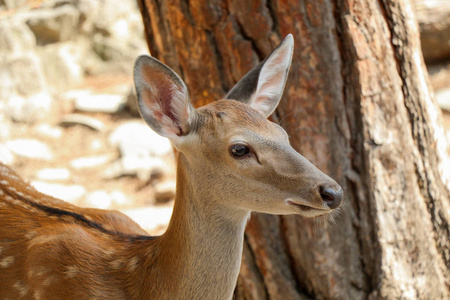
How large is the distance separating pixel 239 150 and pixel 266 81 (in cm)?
58

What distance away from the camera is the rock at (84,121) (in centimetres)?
904

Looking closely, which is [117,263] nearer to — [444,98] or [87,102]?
[444,98]

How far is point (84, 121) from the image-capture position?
9.10 meters

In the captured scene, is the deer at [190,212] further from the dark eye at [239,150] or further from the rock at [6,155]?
the rock at [6,155]

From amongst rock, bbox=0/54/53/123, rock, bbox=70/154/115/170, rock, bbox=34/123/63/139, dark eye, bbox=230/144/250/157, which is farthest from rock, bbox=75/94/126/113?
dark eye, bbox=230/144/250/157

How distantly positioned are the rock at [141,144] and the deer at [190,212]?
5.05m

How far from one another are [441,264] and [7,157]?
6.07 m

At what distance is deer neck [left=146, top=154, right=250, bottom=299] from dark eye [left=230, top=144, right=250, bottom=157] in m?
0.22

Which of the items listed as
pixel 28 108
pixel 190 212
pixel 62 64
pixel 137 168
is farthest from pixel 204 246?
pixel 62 64

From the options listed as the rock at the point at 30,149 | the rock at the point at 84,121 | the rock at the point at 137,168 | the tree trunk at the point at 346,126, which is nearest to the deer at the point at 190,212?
the tree trunk at the point at 346,126

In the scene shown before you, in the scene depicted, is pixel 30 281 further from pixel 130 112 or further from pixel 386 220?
pixel 130 112

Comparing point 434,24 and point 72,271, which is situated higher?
A: point 434,24

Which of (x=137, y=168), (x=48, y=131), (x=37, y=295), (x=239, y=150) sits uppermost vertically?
(x=48, y=131)

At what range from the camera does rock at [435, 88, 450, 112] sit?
7625 millimetres
